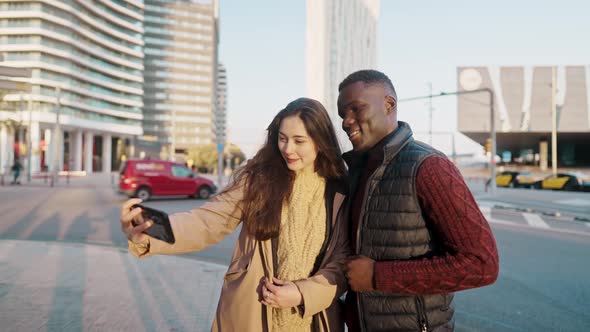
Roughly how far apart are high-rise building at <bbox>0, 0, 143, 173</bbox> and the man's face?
62600 millimetres

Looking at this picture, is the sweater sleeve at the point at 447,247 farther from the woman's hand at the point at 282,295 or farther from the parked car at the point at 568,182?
the parked car at the point at 568,182

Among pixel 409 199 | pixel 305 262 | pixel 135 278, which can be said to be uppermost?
pixel 409 199

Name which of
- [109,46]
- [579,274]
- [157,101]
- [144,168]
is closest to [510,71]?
[144,168]

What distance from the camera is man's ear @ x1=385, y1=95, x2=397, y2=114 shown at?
181 centimetres

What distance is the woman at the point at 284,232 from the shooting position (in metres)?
1.88

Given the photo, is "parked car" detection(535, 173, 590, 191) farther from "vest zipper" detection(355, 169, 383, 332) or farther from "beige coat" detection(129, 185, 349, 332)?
"vest zipper" detection(355, 169, 383, 332)

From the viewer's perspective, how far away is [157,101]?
113m

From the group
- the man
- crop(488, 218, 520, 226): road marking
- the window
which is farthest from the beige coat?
the window

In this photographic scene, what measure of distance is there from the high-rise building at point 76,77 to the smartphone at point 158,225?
2448 inches

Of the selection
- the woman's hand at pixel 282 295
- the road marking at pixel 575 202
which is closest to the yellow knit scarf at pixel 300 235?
the woman's hand at pixel 282 295

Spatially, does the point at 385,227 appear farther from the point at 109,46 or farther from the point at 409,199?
the point at 109,46

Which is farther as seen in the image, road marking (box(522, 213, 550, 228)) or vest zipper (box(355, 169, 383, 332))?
road marking (box(522, 213, 550, 228))

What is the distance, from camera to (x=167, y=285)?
6.01 meters

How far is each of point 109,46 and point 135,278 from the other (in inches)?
3313
